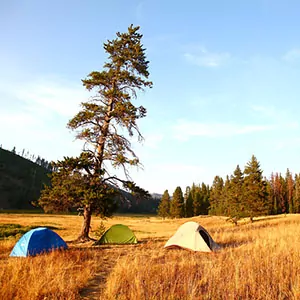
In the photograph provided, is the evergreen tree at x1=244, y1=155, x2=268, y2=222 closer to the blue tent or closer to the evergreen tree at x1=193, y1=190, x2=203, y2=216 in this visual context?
the blue tent

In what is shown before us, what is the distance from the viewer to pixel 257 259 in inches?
305

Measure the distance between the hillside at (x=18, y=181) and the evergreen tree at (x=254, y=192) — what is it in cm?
11890

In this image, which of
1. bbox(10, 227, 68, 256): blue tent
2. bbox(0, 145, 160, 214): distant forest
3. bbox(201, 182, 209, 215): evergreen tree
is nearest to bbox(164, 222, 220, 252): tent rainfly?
bbox(10, 227, 68, 256): blue tent

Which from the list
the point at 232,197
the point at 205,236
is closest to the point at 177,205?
the point at 232,197

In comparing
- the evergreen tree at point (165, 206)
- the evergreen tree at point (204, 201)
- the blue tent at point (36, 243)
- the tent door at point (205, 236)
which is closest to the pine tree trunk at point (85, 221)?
the blue tent at point (36, 243)

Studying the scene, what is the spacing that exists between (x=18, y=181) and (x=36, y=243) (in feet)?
520

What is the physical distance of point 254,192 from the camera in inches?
1469

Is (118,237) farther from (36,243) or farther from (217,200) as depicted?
(217,200)

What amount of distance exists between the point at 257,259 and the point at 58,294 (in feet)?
19.1

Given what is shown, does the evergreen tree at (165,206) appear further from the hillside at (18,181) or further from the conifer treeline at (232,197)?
the hillside at (18,181)

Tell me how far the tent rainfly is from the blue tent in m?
5.45

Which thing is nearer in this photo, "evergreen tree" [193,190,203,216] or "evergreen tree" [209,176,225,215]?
"evergreen tree" [209,176,225,215]

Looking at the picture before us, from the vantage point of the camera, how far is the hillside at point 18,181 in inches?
5157

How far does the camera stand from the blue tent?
1065cm
